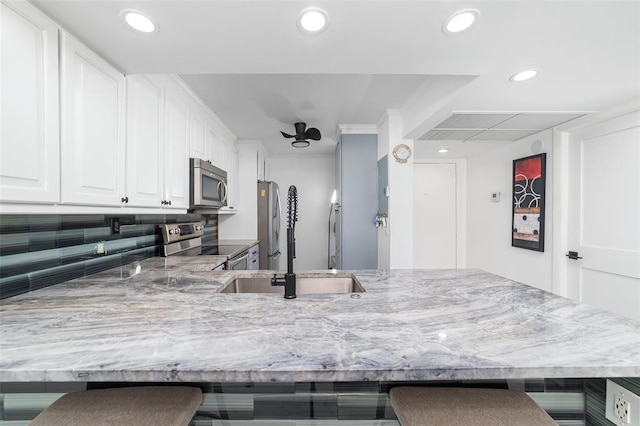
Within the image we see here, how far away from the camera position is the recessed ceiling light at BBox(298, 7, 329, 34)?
3.44 ft

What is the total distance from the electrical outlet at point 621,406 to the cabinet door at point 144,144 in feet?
7.47

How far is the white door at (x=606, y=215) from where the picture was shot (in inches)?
74.6

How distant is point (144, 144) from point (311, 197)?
3.32m

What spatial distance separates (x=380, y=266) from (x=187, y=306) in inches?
99.1

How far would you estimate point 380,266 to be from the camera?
3.13 m

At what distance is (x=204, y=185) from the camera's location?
7.84ft

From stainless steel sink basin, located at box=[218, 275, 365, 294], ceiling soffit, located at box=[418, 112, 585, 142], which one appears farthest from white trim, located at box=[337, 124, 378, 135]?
stainless steel sink basin, located at box=[218, 275, 365, 294]

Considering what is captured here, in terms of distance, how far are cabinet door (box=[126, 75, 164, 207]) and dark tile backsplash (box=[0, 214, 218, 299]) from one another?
0.35 m

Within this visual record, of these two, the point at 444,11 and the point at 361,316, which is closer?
the point at 361,316

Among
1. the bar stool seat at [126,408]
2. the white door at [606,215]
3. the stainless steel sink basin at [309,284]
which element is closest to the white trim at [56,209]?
the bar stool seat at [126,408]

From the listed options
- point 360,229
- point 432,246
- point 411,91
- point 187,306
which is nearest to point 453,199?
point 432,246

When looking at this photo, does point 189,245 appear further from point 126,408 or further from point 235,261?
point 126,408

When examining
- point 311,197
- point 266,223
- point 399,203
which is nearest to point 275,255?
point 266,223

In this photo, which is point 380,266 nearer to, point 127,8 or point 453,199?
point 453,199
